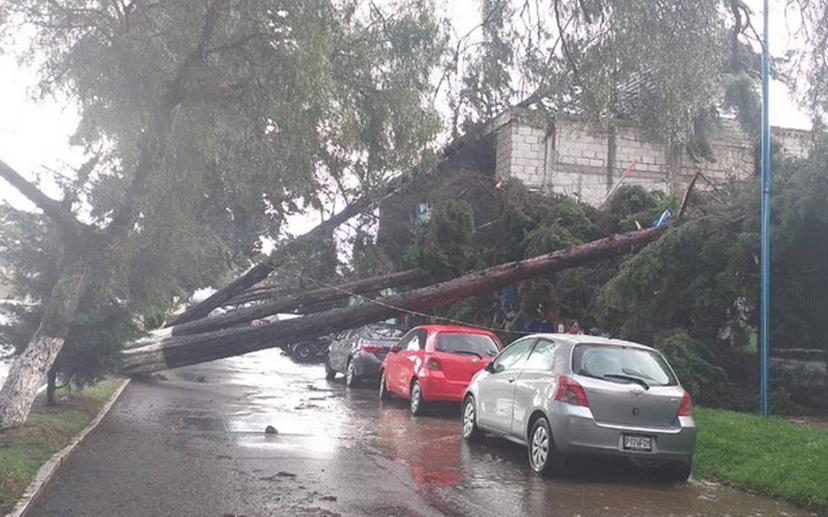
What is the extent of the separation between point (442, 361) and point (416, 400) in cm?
89

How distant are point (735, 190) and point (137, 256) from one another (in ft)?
36.4

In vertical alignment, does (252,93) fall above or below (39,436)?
above

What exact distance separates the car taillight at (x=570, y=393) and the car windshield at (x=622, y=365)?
20 centimetres

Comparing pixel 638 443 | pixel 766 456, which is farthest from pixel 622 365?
pixel 766 456

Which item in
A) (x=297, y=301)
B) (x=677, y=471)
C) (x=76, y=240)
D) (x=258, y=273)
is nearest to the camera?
(x=677, y=471)

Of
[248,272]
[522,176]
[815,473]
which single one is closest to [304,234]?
[248,272]

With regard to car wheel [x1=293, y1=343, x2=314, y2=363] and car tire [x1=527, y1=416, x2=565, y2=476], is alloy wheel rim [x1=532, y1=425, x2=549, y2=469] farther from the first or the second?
car wheel [x1=293, y1=343, x2=314, y2=363]

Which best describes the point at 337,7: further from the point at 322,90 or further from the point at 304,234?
the point at 304,234

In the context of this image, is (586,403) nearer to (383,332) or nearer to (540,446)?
(540,446)

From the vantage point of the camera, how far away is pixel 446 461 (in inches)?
391

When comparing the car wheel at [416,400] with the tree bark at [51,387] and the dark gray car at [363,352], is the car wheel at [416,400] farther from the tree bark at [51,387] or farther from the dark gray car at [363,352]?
the tree bark at [51,387]

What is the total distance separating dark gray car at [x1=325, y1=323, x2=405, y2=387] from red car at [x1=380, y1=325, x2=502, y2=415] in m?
3.71

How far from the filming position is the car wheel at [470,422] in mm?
11503

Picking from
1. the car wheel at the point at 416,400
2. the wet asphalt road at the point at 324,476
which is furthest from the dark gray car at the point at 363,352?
the wet asphalt road at the point at 324,476
